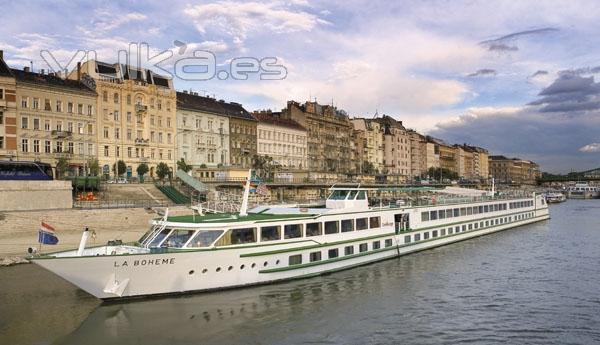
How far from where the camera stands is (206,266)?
2497cm

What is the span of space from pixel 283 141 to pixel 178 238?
75.5m

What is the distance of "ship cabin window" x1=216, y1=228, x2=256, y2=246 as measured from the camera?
25766mm

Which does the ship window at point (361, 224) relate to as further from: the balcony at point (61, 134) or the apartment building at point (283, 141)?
the apartment building at point (283, 141)

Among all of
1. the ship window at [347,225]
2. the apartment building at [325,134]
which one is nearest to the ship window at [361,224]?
the ship window at [347,225]

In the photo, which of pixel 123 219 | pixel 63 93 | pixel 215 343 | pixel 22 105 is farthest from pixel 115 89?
pixel 215 343

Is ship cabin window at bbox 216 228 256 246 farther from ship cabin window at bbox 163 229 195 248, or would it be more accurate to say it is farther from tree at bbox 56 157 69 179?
tree at bbox 56 157 69 179

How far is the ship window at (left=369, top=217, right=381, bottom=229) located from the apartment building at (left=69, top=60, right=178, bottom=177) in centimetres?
4315

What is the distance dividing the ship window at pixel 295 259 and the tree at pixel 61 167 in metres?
40.3

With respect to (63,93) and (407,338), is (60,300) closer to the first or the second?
(407,338)

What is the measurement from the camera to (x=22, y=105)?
6028cm

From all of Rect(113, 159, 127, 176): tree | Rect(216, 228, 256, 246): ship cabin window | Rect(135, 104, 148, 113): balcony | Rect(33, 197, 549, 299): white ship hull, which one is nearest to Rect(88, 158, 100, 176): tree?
Rect(113, 159, 127, 176): tree

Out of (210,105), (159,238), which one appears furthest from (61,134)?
(159,238)

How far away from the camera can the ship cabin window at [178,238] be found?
25.1 metres

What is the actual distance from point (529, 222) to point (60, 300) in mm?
53189
